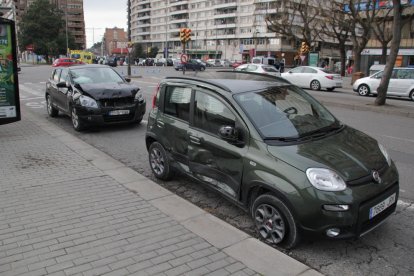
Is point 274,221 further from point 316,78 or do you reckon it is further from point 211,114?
point 316,78

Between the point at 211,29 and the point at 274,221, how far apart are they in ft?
380

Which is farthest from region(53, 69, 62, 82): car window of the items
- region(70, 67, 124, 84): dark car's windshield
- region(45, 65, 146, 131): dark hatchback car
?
region(70, 67, 124, 84): dark car's windshield

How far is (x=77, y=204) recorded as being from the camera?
4.86 m

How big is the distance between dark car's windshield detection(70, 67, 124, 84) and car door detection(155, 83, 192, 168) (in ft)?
16.7

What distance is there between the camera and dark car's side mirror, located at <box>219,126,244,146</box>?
4258 mm

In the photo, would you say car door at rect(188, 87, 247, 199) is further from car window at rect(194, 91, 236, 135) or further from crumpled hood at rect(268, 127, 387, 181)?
crumpled hood at rect(268, 127, 387, 181)

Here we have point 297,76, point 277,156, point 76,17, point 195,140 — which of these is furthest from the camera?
point 76,17

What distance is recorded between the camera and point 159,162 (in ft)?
19.4

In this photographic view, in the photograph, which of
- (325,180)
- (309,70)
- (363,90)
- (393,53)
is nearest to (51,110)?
(325,180)

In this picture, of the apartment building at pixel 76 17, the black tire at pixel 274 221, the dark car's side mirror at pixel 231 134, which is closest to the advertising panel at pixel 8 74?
the dark car's side mirror at pixel 231 134

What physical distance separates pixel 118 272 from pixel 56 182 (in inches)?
111

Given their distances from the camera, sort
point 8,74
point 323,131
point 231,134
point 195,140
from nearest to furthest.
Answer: point 231,134
point 323,131
point 195,140
point 8,74

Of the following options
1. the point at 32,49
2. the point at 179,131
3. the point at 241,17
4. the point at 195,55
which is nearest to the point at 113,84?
the point at 179,131

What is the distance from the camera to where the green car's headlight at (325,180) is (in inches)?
141
